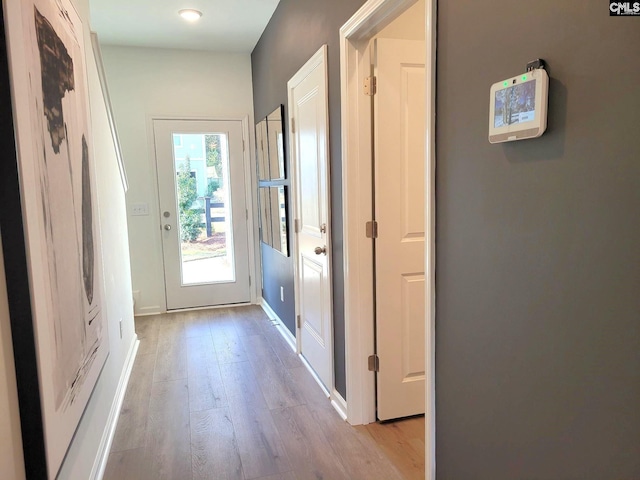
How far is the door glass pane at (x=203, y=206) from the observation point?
447 cm

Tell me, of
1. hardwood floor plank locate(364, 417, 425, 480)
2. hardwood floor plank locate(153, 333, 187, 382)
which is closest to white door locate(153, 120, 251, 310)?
hardwood floor plank locate(153, 333, 187, 382)

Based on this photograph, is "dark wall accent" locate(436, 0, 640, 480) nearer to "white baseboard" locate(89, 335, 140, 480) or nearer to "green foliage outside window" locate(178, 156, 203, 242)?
"white baseboard" locate(89, 335, 140, 480)

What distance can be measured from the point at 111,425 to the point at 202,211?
264 cm

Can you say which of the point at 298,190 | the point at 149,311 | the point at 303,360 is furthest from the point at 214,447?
the point at 149,311

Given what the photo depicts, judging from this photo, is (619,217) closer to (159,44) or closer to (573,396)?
(573,396)

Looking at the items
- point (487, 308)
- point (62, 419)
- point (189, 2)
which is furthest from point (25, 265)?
point (189, 2)

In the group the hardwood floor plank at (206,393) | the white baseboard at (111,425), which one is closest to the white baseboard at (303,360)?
the hardwood floor plank at (206,393)

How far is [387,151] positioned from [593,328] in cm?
139

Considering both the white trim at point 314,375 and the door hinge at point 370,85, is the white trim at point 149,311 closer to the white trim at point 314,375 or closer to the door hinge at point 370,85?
the white trim at point 314,375

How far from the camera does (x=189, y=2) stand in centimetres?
321

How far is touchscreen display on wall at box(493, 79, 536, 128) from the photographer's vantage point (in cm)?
100

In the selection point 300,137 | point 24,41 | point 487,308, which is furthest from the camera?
point 300,137

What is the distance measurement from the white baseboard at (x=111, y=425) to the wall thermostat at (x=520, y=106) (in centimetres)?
204

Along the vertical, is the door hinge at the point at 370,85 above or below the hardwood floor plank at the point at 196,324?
above
